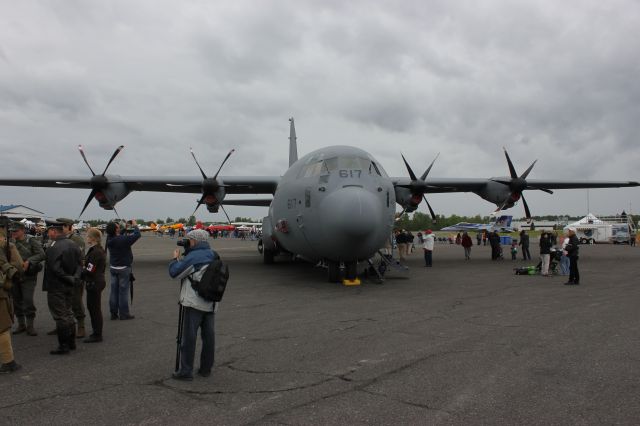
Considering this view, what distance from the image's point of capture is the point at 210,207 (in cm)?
2180

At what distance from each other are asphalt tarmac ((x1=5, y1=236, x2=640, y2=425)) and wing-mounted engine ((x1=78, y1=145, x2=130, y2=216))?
11375mm

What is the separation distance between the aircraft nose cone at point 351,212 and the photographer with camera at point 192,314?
20.0 ft

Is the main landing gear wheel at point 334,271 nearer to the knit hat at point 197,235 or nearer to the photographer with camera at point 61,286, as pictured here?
the photographer with camera at point 61,286

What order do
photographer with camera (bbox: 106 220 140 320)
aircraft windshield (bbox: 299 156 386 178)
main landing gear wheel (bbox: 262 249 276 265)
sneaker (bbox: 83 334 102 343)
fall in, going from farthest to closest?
main landing gear wheel (bbox: 262 249 276 265)
aircraft windshield (bbox: 299 156 386 178)
photographer with camera (bbox: 106 220 140 320)
sneaker (bbox: 83 334 102 343)

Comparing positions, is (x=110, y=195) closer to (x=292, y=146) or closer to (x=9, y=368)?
(x=292, y=146)

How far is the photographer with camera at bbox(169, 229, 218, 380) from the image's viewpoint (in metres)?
4.96

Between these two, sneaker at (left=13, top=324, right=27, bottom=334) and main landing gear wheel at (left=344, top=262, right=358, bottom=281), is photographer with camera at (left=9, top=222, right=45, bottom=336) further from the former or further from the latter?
main landing gear wheel at (left=344, top=262, right=358, bottom=281)

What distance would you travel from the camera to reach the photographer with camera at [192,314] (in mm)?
4957

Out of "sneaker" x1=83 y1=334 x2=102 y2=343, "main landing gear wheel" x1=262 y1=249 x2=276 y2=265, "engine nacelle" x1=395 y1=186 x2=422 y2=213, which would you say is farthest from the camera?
"engine nacelle" x1=395 y1=186 x2=422 y2=213

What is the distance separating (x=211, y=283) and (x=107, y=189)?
17602mm

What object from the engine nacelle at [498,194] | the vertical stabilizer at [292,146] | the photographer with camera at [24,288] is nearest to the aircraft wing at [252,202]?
the vertical stabilizer at [292,146]

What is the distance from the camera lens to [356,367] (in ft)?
17.5

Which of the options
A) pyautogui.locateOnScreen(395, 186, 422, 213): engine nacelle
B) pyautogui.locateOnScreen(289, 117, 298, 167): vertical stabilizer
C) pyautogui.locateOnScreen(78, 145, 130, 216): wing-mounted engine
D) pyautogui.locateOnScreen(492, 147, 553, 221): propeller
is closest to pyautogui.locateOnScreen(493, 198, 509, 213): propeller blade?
pyautogui.locateOnScreen(492, 147, 553, 221): propeller

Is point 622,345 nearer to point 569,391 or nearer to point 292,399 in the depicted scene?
point 569,391
